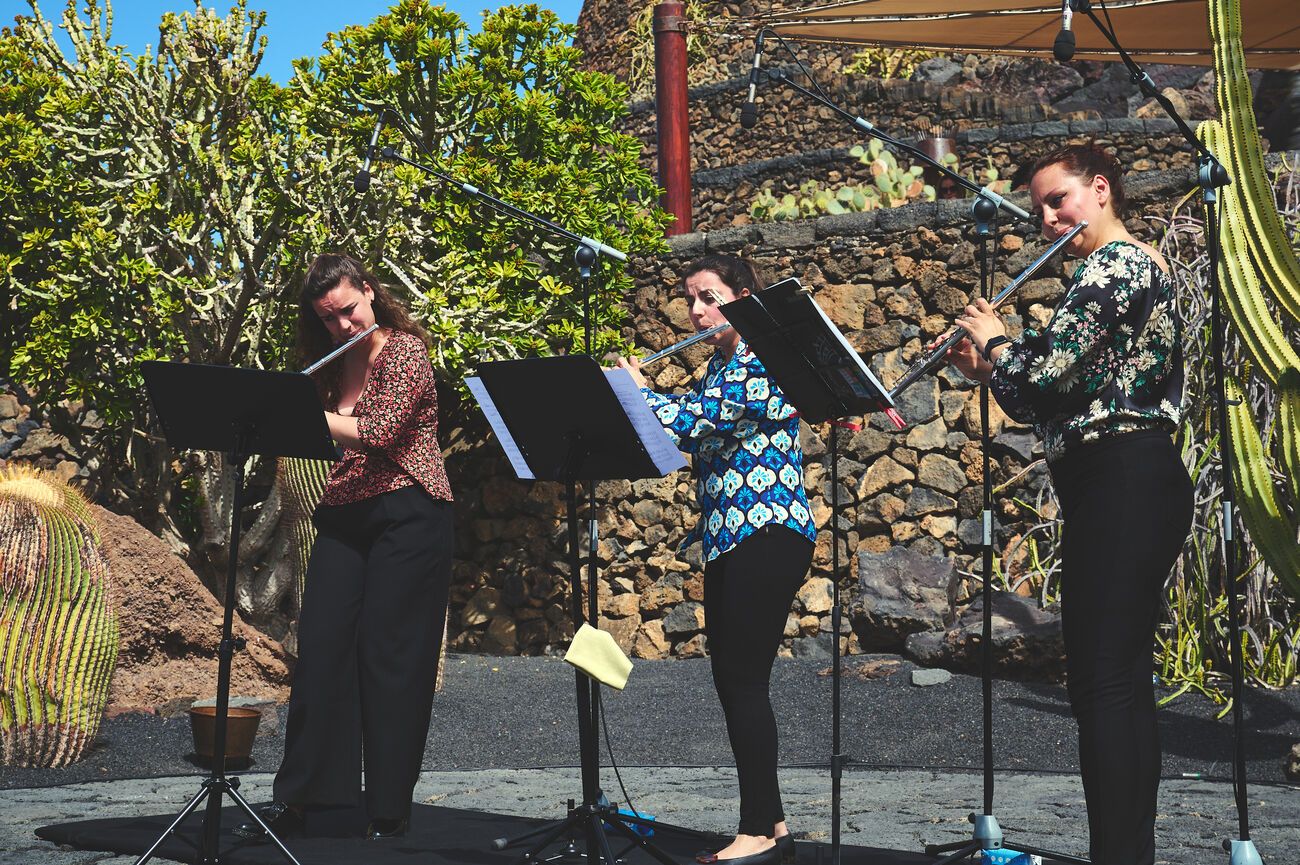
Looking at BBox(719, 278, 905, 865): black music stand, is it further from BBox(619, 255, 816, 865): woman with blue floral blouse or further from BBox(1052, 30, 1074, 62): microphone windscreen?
BBox(1052, 30, 1074, 62): microphone windscreen

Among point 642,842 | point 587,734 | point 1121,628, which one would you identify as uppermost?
point 1121,628

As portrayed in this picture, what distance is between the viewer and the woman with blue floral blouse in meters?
3.79

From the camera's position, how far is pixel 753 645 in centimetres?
377

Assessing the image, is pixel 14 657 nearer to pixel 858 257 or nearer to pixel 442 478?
pixel 442 478

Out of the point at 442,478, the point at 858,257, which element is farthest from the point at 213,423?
the point at 858,257

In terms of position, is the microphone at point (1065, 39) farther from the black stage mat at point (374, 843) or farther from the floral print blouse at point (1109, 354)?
the black stage mat at point (374, 843)

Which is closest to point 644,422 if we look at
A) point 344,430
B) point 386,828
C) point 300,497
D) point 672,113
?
point 344,430

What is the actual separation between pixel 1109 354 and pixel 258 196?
20.4 ft

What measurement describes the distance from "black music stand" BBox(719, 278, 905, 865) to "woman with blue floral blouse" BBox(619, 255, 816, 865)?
0.83 feet

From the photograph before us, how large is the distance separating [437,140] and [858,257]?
8.84ft

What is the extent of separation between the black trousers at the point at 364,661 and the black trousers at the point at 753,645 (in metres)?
0.93

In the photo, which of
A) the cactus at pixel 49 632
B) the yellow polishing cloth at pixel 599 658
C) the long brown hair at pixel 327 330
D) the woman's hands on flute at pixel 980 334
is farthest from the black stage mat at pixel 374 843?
the cactus at pixel 49 632

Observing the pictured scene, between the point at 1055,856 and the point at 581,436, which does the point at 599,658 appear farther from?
the point at 1055,856

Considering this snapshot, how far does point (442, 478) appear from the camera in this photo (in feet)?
14.1
